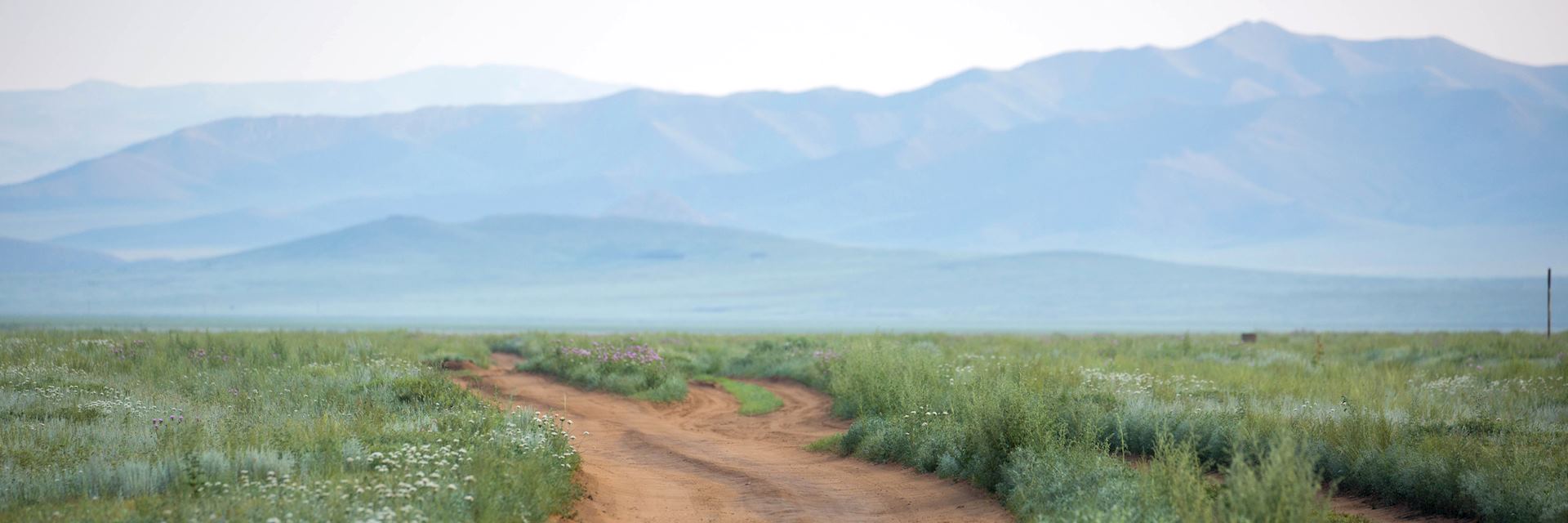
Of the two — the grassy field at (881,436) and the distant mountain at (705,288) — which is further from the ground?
the distant mountain at (705,288)

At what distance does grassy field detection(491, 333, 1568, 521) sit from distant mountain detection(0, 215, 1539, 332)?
7395 centimetres

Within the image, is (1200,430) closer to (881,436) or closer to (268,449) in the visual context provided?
(881,436)

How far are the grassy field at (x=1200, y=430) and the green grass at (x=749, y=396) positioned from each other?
0.83 metres

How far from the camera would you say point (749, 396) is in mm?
21156

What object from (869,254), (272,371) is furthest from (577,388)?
(869,254)

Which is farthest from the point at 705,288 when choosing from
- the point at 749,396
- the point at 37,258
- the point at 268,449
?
the point at 268,449

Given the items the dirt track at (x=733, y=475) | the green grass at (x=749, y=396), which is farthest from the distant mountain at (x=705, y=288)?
the dirt track at (x=733, y=475)

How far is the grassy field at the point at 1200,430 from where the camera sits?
946cm

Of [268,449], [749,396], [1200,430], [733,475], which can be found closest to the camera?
[268,449]

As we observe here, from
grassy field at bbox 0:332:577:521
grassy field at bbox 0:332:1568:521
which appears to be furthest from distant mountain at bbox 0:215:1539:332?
grassy field at bbox 0:332:577:521

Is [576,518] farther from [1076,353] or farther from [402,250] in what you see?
[402,250]

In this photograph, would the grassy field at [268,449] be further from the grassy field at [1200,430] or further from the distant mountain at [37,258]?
the distant mountain at [37,258]

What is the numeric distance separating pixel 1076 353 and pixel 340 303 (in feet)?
406

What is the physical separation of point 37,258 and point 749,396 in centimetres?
20166
